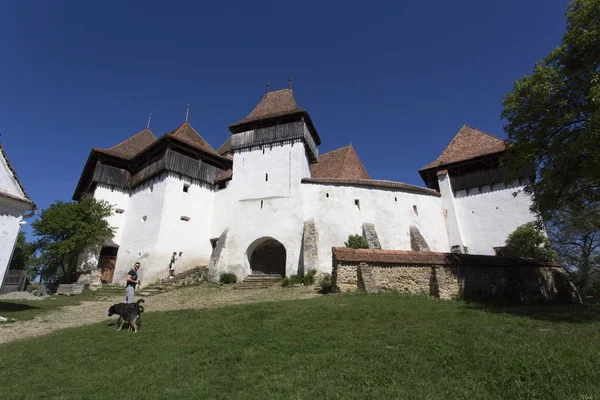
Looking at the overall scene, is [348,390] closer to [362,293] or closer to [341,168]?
[362,293]

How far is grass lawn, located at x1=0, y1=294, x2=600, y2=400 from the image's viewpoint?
12.3ft

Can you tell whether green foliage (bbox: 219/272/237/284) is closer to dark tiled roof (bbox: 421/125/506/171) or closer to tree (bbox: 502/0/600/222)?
tree (bbox: 502/0/600/222)

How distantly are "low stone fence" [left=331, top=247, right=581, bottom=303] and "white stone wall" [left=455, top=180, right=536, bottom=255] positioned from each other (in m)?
8.97

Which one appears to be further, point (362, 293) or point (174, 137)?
point (174, 137)

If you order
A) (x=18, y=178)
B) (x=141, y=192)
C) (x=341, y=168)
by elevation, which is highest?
(x=341, y=168)

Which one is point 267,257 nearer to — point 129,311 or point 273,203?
point 273,203

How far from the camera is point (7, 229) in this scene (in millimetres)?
10141

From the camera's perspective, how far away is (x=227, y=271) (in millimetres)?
18812

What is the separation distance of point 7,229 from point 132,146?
1626 cm

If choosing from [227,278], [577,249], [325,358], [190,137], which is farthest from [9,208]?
[577,249]

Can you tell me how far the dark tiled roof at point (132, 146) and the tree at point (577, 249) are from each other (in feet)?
97.3

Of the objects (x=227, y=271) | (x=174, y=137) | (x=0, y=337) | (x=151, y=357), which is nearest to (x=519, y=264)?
(x=151, y=357)

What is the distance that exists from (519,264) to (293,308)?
8.97 m

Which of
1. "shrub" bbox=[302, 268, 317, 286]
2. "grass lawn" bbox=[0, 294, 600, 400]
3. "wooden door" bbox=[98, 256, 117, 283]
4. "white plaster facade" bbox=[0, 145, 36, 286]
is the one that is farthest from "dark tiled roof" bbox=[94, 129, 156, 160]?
"grass lawn" bbox=[0, 294, 600, 400]
